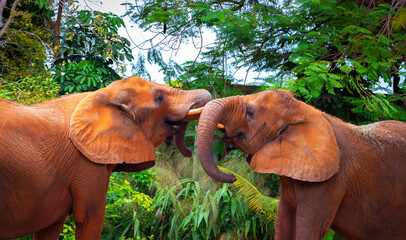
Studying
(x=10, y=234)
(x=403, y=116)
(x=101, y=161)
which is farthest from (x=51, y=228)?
(x=403, y=116)

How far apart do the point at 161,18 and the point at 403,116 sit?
4321mm

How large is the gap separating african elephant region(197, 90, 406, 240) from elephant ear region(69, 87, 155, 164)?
2.44 ft

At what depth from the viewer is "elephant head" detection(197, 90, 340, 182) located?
4.30 m

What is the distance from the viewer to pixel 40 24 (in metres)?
11.8

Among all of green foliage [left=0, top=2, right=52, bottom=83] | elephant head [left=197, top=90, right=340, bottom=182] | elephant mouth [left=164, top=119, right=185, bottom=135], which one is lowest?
green foliage [left=0, top=2, right=52, bottom=83]

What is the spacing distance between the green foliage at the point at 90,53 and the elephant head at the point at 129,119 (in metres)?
3.71

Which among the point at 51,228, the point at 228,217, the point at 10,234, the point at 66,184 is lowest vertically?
the point at 228,217

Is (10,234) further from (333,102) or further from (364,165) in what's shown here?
(333,102)

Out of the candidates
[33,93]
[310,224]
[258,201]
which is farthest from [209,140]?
[33,93]

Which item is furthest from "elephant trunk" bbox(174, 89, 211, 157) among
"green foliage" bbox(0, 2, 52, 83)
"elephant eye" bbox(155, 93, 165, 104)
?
"green foliage" bbox(0, 2, 52, 83)

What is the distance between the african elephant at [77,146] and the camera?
3.99 metres

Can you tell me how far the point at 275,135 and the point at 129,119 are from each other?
1488 mm

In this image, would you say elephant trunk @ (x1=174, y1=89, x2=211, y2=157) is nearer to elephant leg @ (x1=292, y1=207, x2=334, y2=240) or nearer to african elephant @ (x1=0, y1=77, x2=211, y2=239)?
african elephant @ (x1=0, y1=77, x2=211, y2=239)

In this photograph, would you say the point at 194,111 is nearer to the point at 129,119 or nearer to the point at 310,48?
the point at 129,119
